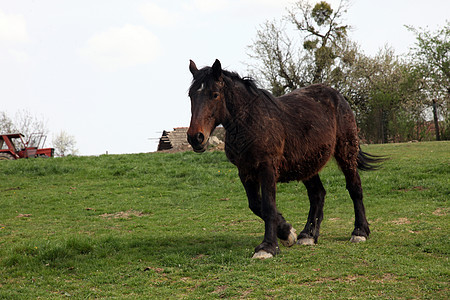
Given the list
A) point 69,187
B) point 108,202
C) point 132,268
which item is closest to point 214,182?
point 108,202

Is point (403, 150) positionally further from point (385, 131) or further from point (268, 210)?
point (268, 210)

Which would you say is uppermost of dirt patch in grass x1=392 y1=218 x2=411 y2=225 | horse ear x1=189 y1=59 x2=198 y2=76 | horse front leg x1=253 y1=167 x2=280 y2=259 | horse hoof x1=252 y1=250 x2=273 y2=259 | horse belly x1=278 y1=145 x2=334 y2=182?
horse ear x1=189 y1=59 x2=198 y2=76

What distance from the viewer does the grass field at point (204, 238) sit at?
4.80 m

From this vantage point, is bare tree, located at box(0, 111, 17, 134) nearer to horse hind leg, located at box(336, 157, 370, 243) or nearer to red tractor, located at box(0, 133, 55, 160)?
red tractor, located at box(0, 133, 55, 160)

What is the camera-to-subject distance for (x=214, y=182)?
14.7 metres

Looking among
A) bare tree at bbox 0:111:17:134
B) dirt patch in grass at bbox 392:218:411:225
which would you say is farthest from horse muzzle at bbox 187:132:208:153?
bare tree at bbox 0:111:17:134

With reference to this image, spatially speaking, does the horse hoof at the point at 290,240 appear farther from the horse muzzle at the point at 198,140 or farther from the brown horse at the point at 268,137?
the horse muzzle at the point at 198,140

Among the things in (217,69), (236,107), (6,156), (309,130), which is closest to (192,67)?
(217,69)

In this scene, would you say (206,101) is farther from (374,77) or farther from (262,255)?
(374,77)

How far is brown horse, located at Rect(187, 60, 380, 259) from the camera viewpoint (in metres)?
5.79

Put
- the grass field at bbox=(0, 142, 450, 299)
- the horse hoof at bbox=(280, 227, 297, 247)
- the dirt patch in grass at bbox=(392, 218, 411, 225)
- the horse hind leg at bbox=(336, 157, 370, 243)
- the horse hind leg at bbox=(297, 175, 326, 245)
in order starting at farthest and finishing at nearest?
the dirt patch in grass at bbox=(392, 218, 411, 225) < the horse hind leg at bbox=(336, 157, 370, 243) < the horse hind leg at bbox=(297, 175, 326, 245) < the horse hoof at bbox=(280, 227, 297, 247) < the grass field at bbox=(0, 142, 450, 299)

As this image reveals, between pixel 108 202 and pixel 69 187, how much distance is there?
9.81ft

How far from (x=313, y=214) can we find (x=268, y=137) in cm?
189

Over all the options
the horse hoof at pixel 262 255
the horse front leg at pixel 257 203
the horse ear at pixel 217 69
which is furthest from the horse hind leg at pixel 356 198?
the horse ear at pixel 217 69
